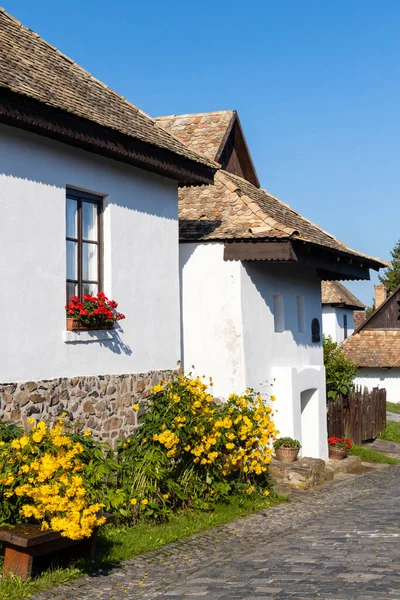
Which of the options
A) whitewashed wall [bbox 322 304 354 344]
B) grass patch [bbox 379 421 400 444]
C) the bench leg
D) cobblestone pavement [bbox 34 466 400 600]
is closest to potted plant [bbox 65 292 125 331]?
cobblestone pavement [bbox 34 466 400 600]

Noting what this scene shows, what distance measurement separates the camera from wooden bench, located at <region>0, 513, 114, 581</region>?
6.68 meters

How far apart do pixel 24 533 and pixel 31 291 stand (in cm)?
304

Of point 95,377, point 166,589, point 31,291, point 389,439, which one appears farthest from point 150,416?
point 389,439

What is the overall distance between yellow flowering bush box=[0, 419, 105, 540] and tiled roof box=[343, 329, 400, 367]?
94.1ft

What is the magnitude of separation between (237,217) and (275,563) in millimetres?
6879

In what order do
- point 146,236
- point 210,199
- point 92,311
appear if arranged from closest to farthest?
point 92,311
point 146,236
point 210,199

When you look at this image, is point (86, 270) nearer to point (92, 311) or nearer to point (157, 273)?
point (92, 311)

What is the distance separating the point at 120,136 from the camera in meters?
10.0

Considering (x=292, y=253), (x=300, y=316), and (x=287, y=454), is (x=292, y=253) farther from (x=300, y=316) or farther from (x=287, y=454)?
(x=287, y=454)

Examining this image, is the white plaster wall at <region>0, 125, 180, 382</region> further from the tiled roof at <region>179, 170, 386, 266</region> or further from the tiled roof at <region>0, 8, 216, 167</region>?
the tiled roof at <region>179, 170, 386, 266</region>

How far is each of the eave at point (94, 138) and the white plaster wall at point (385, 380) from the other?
1002 inches

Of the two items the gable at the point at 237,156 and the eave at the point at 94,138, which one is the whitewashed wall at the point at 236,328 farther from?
the gable at the point at 237,156

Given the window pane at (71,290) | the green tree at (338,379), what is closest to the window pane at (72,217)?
the window pane at (71,290)

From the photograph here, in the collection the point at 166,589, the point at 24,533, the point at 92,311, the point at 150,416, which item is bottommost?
the point at 166,589
